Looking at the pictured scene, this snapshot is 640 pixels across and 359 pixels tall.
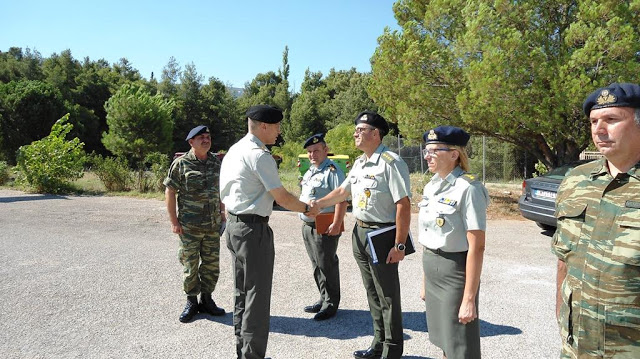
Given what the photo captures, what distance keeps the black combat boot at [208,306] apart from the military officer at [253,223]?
1.04 meters

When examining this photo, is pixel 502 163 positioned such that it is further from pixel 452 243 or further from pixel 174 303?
pixel 452 243

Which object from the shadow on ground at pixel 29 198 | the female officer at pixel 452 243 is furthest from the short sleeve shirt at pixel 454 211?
the shadow on ground at pixel 29 198

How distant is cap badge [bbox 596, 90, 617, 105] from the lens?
1696 mm

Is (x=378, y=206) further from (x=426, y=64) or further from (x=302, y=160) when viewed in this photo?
(x=426, y=64)

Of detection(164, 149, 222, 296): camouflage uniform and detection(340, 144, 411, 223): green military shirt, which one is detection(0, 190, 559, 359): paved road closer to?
detection(164, 149, 222, 296): camouflage uniform

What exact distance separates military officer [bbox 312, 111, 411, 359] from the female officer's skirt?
542 mm

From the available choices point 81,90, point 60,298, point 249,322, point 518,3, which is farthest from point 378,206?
point 81,90

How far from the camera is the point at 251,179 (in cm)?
316

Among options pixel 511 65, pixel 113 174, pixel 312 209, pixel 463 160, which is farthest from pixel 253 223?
pixel 113 174

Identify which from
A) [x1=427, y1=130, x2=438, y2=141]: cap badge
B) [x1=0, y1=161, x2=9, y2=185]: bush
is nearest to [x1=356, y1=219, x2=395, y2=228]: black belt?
[x1=427, y1=130, x2=438, y2=141]: cap badge

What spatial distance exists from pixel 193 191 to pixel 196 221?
0.96 feet

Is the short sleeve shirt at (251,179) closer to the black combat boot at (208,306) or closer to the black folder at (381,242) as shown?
the black folder at (381,242)

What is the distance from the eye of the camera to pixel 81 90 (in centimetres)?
3775

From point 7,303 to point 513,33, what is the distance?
9466 millimetres
